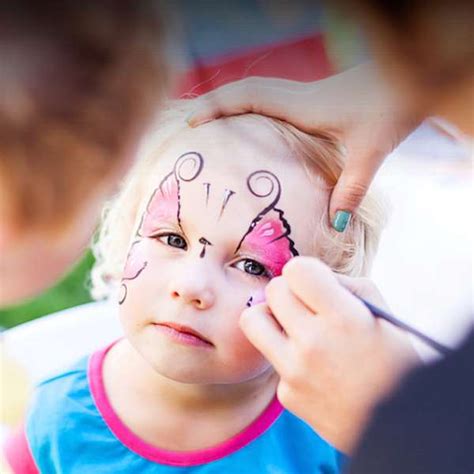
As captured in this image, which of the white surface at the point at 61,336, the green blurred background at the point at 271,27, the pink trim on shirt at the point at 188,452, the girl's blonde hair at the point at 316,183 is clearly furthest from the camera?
the white surface at the point at 61,336

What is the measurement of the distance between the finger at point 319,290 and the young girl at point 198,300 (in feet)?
0.20

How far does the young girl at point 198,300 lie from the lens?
665 millimetres

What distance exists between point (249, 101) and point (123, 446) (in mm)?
310

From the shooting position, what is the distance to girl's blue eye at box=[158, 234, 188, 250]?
70 cm

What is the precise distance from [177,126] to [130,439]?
0.27 meters

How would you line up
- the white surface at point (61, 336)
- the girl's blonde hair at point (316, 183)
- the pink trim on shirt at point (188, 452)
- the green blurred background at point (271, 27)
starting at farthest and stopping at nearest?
the white surface at point (61, 336) < the pink trim on shirt at point (188, 452) < the girl's blonde hair at point (316, 183) < the green blurred background at point (271, 27)

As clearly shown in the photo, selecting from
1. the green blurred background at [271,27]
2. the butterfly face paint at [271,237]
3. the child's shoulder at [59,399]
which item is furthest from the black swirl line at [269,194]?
the child's shoulder at [59,399]

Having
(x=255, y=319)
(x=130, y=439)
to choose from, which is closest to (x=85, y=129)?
(x=255, y=319)

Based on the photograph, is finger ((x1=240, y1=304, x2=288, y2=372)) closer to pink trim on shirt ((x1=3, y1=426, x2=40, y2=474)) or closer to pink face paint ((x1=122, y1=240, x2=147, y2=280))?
pink face paint ((x1=122, y1=240, x2=147, y2=280))

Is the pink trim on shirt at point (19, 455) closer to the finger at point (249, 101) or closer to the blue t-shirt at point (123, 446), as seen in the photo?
the blue t-shirt at point (123, 446)

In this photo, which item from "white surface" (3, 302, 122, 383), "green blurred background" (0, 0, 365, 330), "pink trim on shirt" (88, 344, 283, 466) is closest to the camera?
"green blurred background" (0, 0, 365, 330)

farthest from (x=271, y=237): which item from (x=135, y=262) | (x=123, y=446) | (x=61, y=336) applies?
(x=61, y=336)

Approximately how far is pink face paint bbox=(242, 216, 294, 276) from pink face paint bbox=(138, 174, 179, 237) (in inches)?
2.3

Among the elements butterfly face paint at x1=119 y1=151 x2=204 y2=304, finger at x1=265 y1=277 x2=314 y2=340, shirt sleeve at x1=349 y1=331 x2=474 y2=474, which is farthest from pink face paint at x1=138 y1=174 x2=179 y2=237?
shirt sleeve at x1=349 y1=331 x2=474 y2=474
